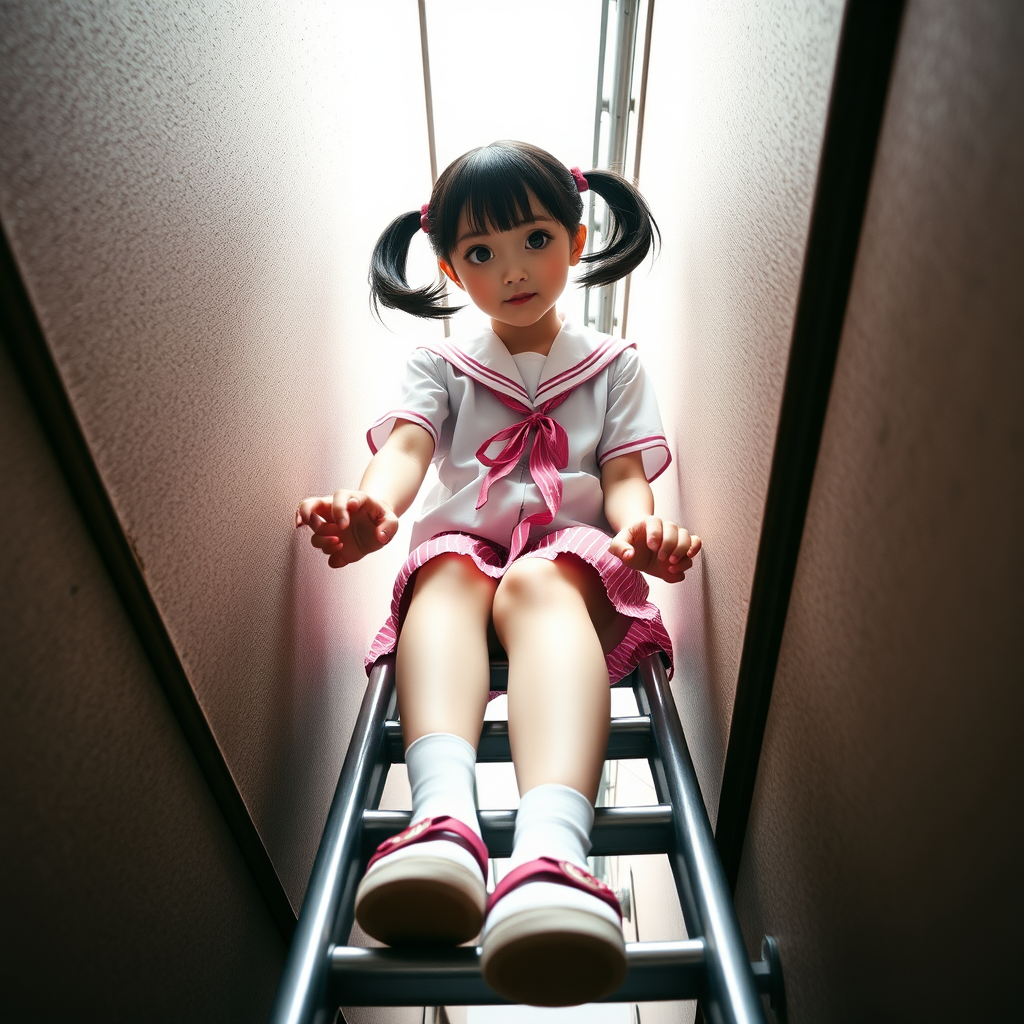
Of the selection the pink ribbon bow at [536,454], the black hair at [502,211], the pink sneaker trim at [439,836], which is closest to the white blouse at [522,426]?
the pink ribbon bow at [536,454]

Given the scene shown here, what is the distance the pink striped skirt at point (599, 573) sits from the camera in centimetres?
94

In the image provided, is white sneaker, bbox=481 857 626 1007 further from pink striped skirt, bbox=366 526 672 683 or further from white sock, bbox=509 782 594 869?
pink striped skirt, bbox=366 526 672 683

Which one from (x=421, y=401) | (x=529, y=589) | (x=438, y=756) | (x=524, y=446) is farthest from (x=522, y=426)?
(x=438, y=756)

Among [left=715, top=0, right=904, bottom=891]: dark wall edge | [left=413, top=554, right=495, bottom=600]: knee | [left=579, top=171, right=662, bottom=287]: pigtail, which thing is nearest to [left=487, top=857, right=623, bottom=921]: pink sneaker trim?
[left=715, top=0, right=904, bottom=891]: dark wall edge

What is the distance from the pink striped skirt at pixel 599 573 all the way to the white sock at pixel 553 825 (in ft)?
0.89

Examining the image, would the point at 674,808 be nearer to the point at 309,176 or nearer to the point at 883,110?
the point at 883,110

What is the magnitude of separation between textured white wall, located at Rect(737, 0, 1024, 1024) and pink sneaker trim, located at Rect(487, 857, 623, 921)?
19 cm

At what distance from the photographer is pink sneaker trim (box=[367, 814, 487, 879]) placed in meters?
0.64

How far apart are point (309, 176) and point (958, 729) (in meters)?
1.00

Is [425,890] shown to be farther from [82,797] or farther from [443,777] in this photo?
[82,797]

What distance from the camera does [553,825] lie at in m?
0.68

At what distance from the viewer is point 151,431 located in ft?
2.13

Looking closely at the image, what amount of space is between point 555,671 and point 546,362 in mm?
493

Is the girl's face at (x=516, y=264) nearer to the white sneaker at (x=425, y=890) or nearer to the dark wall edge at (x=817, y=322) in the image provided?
the dark wall edge at (x=817, y=322)
